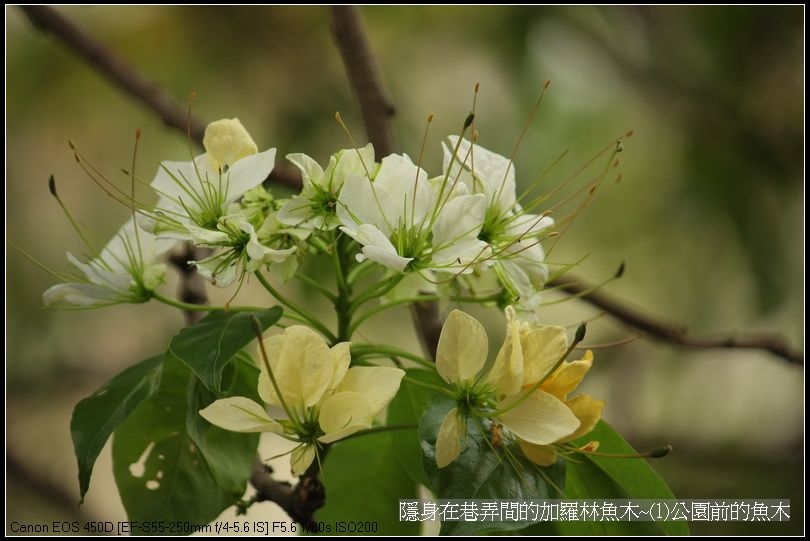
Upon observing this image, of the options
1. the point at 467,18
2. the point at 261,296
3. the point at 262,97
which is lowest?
the point at 261,296

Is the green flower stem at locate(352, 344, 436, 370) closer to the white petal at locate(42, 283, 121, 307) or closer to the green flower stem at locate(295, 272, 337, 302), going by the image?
the green flower stem at locate(295, 272, 337, 302)

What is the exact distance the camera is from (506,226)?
572 mm

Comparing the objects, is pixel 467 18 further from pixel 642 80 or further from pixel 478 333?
pixel 478 333

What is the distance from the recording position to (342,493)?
654 mm

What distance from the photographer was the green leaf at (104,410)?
1.64ft

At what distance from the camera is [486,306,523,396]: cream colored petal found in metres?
0.49

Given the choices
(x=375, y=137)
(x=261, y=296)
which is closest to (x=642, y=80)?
(x=261, y=296)

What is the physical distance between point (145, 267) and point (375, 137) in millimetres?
308

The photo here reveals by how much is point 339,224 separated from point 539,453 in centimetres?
17

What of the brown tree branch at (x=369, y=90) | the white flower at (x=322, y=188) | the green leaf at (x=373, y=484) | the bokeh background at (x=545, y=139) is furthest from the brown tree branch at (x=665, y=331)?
the bokeh background at (x=545, y=139)

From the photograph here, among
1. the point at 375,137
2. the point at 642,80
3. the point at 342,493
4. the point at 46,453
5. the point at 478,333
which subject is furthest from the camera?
the point at 46,453

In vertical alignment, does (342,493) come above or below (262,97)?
below

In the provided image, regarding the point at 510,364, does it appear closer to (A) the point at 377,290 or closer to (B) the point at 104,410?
(A) the point at 377,290

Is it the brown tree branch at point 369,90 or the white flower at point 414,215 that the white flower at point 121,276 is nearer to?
A: the white flower at point 414,215
